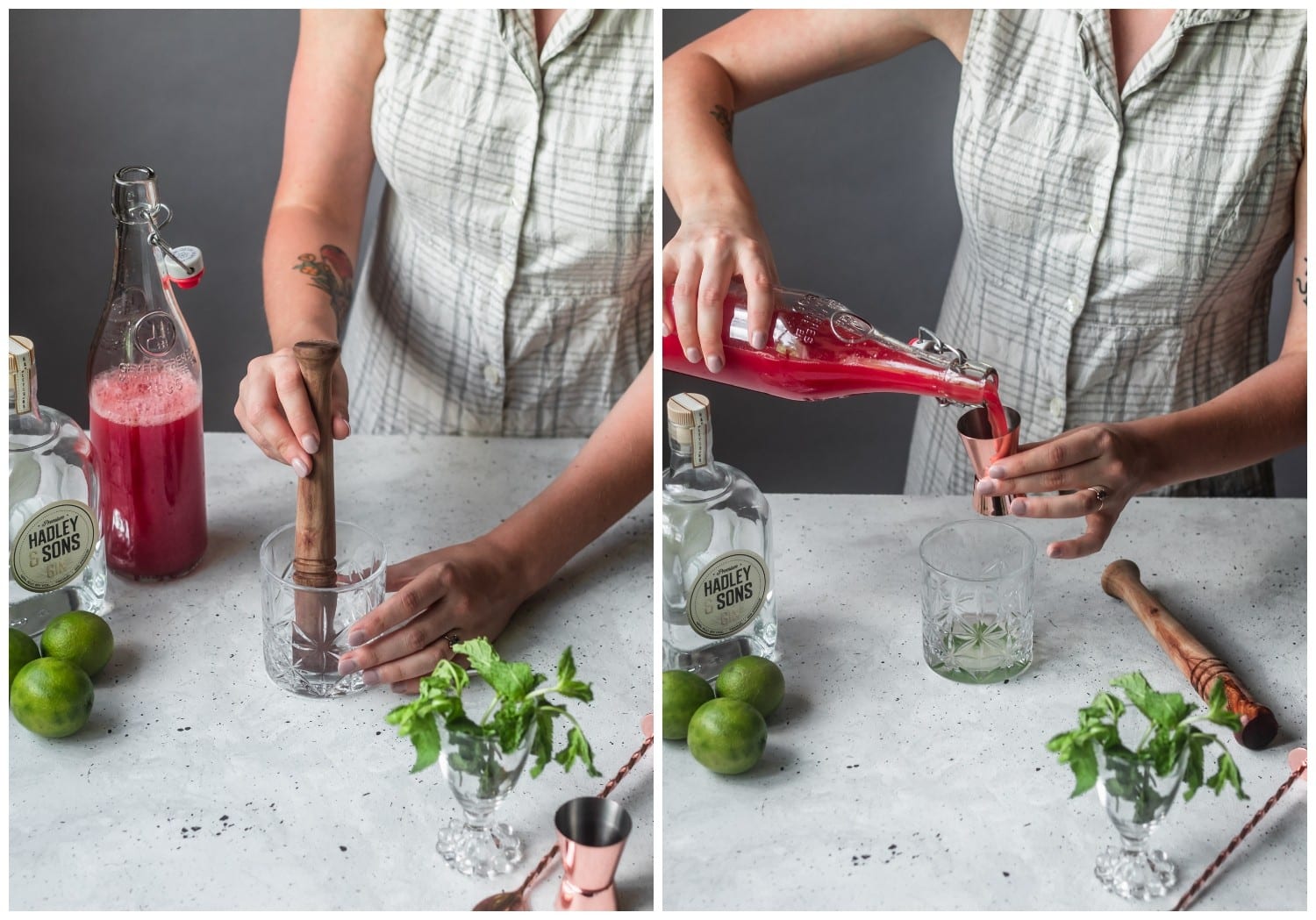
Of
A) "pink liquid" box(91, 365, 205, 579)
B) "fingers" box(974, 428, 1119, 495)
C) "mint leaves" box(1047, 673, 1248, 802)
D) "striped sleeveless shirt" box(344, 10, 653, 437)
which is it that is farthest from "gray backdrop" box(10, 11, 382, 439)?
"mint leaves" box(1047, 673, 1248, 802)

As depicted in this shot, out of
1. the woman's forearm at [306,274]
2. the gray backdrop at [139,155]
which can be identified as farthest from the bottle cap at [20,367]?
the gray backdrop at [139,155]

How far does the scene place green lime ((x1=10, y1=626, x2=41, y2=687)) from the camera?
2.83ft

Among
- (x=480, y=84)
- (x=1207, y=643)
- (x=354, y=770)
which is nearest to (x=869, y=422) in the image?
(x=1207, y=643)

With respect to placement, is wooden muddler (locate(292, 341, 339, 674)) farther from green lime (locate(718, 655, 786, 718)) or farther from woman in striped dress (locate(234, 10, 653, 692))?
green lime (locate(718, 655, 786, 718))

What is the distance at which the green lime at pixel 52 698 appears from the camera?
0.81 m

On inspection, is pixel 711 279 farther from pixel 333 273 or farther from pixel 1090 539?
pixel 333 273

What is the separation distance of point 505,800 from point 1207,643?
0.52 meters

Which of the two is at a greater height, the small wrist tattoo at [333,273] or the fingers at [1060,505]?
the small wrist tattoo at [333,273]

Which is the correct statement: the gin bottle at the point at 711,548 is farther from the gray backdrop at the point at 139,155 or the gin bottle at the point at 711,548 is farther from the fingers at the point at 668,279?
the gray backdrop at the point at 139,155

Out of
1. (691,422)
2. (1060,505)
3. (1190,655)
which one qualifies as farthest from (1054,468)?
(691,422)

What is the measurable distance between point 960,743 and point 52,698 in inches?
22.8

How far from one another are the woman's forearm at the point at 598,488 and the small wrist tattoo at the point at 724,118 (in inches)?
8.3

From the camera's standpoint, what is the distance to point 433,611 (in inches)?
35.5

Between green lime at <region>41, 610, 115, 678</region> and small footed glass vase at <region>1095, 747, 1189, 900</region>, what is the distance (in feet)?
2.11
